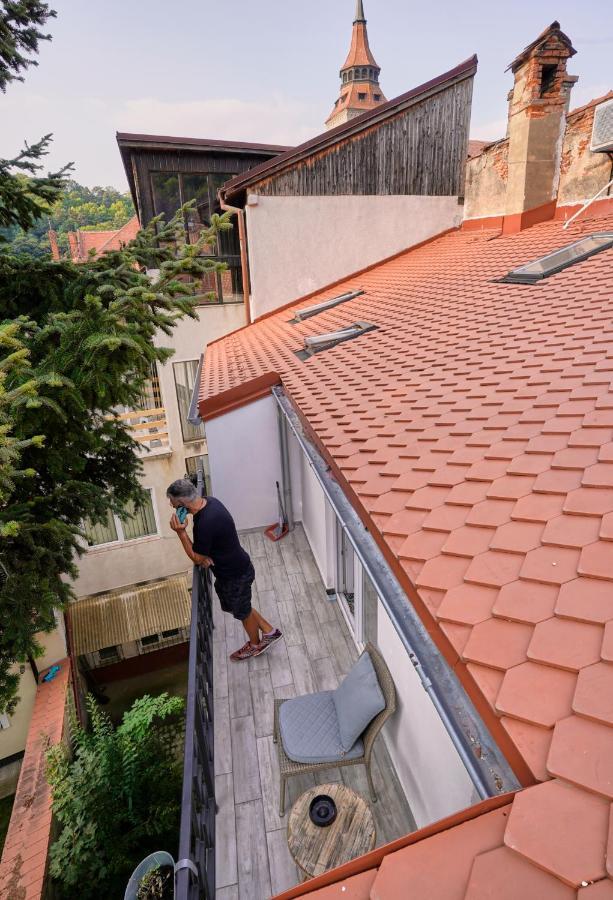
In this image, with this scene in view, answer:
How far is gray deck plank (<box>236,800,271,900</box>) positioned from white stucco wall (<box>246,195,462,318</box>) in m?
10.9

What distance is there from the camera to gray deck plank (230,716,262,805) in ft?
12.3

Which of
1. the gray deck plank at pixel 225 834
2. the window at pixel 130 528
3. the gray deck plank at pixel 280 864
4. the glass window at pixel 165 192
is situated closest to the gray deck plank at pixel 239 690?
the gray deck plank at pixel 225 834

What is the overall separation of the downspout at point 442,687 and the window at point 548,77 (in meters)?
9.07

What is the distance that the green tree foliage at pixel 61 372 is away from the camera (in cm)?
357

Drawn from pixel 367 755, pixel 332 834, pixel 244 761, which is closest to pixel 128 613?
pixel 244 761

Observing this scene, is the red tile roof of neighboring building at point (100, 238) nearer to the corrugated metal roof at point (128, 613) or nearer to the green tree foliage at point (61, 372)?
the corrugated metal roof at point (128, 613)

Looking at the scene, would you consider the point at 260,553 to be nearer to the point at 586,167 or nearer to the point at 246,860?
the point at 246,860

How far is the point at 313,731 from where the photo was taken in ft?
11.9

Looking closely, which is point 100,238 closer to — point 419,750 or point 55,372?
point 55,372

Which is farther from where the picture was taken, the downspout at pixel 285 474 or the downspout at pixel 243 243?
the downspout at pixel 243 243

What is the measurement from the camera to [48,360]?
12.2ft

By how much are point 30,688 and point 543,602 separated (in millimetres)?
11688

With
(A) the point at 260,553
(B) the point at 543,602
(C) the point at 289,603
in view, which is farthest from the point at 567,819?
(A) the point at 260,553

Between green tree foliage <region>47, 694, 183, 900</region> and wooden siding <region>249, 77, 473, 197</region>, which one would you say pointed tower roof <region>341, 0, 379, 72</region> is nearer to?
wooden siding <region>249, 77, 473, 197</region>
